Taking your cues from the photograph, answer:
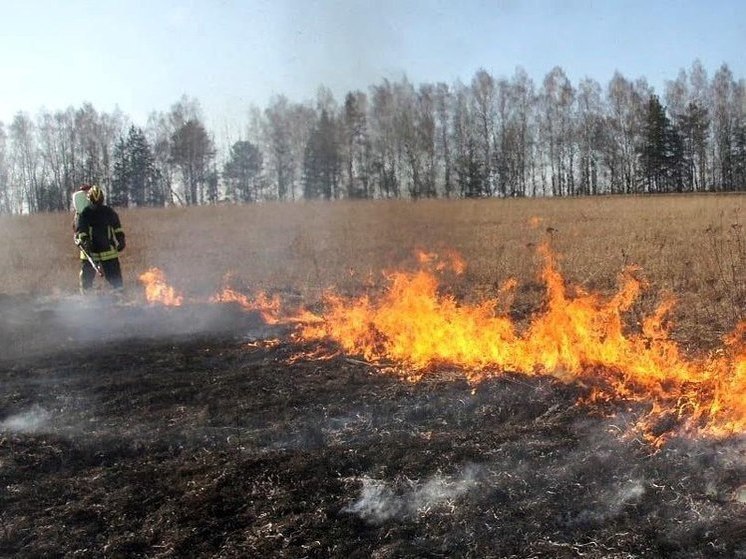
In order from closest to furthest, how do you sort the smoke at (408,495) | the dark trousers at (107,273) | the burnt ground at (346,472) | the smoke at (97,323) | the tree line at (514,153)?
the burnt ground at (346,472) < the smoke at (408,495) < the smoke at (97,323) < the dark trousers at (107,273) < the tree line at (514,153)

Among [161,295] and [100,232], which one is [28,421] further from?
[161,295]

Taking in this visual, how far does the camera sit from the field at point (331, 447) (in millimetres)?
3322

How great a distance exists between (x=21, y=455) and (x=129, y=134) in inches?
2145

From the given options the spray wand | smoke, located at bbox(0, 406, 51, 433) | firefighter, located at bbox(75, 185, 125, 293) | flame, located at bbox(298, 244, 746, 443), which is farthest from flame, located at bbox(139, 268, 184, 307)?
smoke, located at bbox(0, 406, 51, 433)

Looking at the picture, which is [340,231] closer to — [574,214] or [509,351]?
[574,214]

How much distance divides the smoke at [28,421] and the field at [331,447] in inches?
1.1

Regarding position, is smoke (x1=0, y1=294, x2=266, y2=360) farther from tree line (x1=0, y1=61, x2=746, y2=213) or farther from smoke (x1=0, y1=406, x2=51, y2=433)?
tree line (x1=0, y1=61, x2=746, y2=213)

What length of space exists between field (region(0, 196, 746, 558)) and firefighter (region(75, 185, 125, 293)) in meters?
0.79

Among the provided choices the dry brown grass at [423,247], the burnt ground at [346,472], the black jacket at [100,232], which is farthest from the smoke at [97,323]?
the burnt ground at [346,472]

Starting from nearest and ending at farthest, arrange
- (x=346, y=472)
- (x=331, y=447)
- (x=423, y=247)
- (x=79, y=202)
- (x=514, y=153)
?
(x=346, y=472)
(x=331, y=447)
(x=79, y=202)
(x=423, y=247)
(x=514, y=153)

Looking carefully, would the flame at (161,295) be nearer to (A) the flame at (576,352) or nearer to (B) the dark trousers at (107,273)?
(B) the dark trousers at (107,273)

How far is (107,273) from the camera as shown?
1096 cm

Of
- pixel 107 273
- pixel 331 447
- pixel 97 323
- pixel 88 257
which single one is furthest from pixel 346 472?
pixel 88 257

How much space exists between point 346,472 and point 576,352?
2.50m
